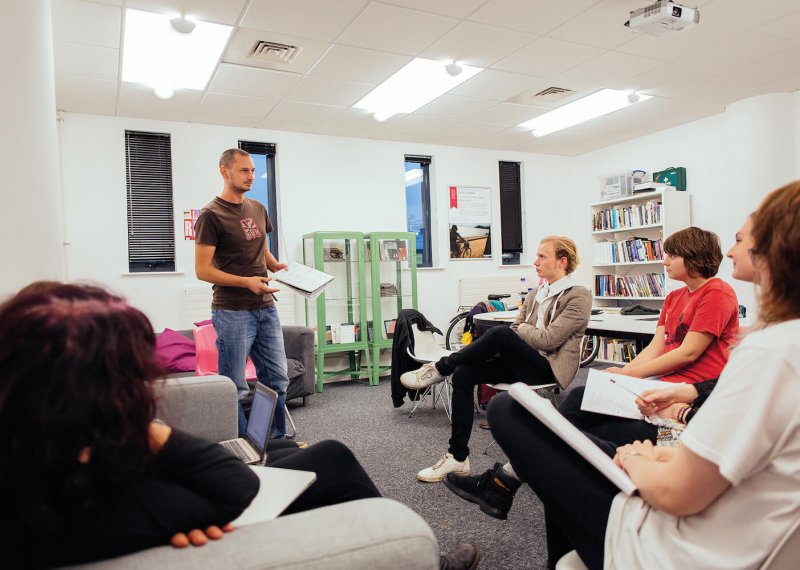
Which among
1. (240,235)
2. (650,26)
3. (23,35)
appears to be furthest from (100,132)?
(650,26)

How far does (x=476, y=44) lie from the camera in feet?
12.2

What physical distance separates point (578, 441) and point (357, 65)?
3.58 m

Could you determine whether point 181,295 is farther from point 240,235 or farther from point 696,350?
point 696,350

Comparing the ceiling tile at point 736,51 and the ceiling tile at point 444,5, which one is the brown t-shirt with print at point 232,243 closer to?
the ceiling tile at point 444,5

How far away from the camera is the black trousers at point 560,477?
1051mm

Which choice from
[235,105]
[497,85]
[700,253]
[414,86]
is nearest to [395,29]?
[414,86]

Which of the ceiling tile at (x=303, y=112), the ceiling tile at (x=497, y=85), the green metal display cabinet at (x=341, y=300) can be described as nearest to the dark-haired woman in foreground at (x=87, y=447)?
the ceiling tile at (x=497, y=85)

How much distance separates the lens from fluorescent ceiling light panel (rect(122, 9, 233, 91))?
131 inches

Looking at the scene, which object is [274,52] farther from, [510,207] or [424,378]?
[510,207]

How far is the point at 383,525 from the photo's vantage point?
2.80 ft

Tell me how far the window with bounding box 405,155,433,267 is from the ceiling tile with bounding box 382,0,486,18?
311cm

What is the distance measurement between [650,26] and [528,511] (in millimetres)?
2870

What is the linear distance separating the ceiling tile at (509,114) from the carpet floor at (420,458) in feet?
8.45

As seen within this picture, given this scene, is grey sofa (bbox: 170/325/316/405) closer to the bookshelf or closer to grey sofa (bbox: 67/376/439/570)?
the bookshelf
